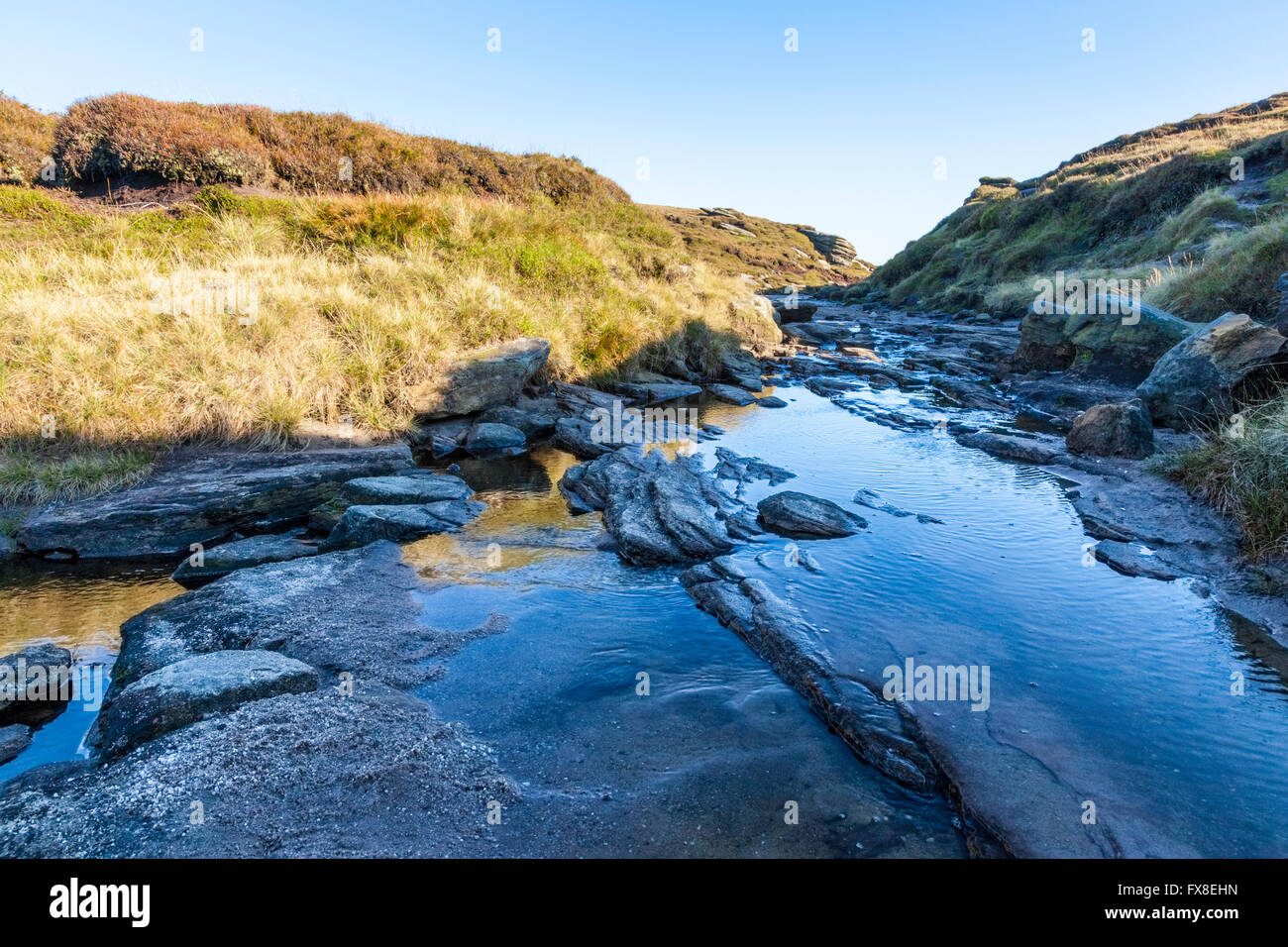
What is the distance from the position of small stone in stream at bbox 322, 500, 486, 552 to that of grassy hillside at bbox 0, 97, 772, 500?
2.63 metres

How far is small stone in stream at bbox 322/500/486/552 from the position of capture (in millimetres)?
6195

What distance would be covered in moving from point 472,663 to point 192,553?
152 inches

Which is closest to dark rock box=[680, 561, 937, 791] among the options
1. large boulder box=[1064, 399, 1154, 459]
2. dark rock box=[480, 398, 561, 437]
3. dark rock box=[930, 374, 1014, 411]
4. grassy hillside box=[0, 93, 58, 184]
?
dark rock box=[480, 398, 561, 437]

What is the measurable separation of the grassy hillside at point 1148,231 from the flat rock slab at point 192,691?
16182mm

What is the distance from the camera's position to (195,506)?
256 inches

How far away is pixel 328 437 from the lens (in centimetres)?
846

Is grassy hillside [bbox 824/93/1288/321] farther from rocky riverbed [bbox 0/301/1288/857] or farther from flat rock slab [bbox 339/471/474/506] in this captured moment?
flat rock slab [bbox 339/471/474/506]

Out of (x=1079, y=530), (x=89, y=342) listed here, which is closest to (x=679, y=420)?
(x=1079, y=530)

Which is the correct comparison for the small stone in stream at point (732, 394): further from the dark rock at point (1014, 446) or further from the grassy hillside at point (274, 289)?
the dark rock at point (1014, 446)

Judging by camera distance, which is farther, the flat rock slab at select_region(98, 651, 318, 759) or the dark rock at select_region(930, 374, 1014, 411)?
the dark rock at select_region(930, 374, 1014, 411)


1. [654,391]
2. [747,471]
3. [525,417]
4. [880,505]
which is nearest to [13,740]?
Answer: [747,471]

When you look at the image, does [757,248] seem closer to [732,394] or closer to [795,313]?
[795,313]
